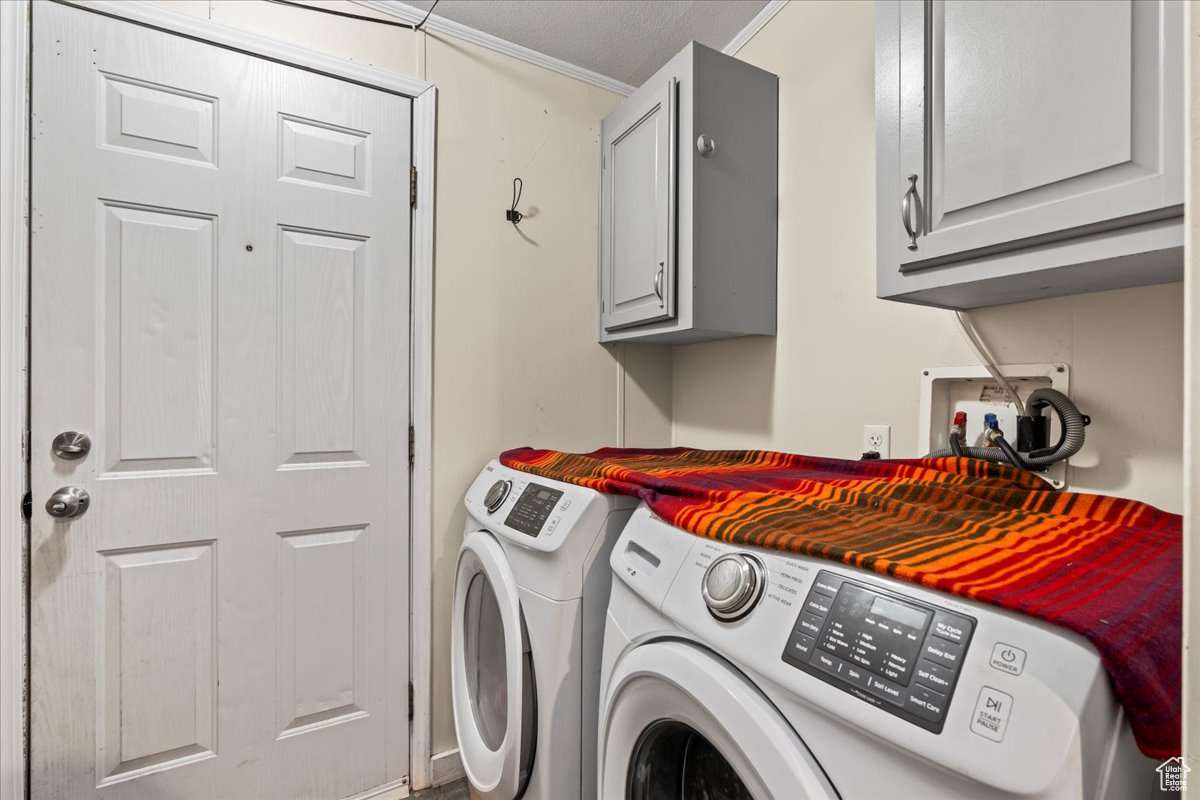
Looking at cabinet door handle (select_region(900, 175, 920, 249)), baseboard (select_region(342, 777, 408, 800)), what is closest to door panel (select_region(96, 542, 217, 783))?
baseboard (select_region(342, 777, 408, 800))

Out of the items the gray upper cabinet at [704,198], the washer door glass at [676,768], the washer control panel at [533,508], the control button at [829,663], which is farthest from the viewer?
the gray upper cabinet at [704,198]

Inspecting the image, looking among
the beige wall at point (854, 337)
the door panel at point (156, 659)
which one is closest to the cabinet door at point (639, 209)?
the beige wall at point (854, 337)

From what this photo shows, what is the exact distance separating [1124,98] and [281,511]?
1.88m

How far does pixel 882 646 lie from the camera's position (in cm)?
55

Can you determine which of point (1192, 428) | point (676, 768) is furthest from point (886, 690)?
point (676, 768)

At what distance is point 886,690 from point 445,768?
1.65m

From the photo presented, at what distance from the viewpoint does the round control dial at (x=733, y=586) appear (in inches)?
26.9

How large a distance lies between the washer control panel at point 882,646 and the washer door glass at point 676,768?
0.98 feet

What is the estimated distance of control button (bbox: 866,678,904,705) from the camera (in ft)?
1.68

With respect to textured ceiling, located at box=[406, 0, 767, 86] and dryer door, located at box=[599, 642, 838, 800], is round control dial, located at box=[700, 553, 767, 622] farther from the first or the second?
textured ceiling, located at box=[406, 0, 767, 86]

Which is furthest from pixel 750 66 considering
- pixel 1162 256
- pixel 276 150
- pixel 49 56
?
pixel 49 56

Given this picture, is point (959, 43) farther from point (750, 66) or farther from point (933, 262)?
point (750, 66)

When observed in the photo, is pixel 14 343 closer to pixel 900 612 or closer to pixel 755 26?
pixel 900 612

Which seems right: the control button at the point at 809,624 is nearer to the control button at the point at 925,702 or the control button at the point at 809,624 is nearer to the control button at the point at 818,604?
the control button at the point at 818,604
